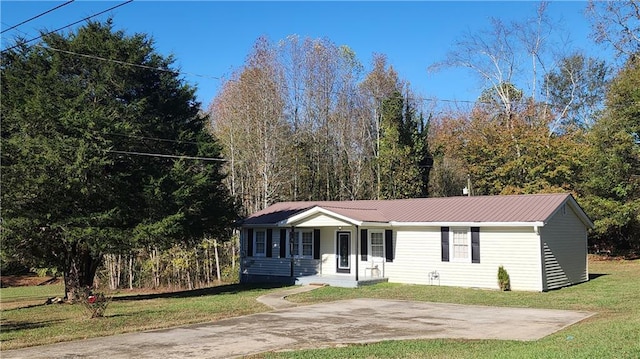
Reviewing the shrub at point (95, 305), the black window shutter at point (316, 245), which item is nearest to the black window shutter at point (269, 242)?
the black window shutter at point (316, 245)

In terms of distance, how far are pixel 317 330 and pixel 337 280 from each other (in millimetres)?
9653

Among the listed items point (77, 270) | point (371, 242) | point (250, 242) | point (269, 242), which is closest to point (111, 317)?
point (77, 270)

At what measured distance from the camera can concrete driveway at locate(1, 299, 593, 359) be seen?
9.05m

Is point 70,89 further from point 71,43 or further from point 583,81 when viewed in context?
point 583,81

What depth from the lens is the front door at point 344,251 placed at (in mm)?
22266

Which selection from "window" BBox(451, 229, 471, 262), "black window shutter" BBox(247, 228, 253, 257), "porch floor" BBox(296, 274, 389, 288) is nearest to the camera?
"window" BBox(451, 229, 471, 262)

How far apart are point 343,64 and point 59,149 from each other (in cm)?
2307

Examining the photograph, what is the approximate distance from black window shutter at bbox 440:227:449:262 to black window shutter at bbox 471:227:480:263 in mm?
953

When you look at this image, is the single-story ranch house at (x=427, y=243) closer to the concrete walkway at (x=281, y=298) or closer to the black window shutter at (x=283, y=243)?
the black window shutter at (x=283, y=243)

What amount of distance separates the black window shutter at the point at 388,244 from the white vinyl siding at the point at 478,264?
0.20m

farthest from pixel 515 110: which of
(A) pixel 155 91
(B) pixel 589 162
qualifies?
(A) pixel 155 91

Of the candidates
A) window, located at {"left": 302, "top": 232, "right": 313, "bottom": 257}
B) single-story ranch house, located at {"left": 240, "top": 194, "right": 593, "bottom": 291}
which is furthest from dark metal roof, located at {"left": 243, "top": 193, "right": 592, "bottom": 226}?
window, located at {"left": 302, "top": 232, "right": 313, "bottom": 257}

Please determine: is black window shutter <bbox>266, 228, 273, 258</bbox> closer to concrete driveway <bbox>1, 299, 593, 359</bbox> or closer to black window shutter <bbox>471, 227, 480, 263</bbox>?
black window shutter <bbox>471, 227, 480, 263</bbox>

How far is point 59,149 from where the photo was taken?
54.7 feet
